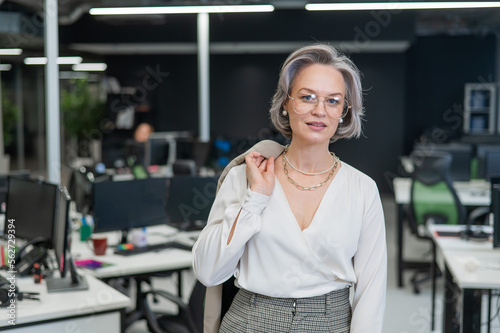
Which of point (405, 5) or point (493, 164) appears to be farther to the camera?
point (493, 164)

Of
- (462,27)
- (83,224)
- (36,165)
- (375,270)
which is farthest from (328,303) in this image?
(36,165)

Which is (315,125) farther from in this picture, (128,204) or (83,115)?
(83,115)

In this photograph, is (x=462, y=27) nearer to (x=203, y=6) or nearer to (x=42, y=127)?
(x=203, y=6)

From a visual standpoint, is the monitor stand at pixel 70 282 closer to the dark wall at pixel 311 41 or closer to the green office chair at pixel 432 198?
the green office chair at pixel 432 198

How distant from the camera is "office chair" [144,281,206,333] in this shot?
2.97m

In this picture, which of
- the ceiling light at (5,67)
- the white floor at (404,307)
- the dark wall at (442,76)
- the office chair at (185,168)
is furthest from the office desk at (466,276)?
the ceiling light at (5,67)

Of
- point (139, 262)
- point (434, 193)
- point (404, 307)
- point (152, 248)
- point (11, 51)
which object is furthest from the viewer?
point (11, 51)

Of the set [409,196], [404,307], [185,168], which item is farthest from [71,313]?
[409,196]

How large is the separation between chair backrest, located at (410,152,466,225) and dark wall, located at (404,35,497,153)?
7.06m

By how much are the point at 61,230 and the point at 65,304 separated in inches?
15.8

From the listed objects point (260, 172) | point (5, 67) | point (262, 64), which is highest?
point (5, 67)

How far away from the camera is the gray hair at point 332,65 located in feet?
5.71

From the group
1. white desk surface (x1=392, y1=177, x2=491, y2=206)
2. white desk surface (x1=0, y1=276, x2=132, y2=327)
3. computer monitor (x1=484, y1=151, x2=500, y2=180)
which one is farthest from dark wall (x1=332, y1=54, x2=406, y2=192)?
white desk surface (x1=0, y1=276, x2=132, y2=327)

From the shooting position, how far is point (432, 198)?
5.73 m
